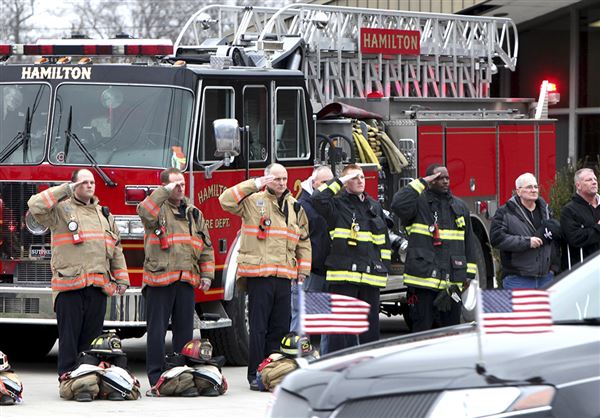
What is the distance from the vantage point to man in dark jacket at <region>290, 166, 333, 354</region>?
11.0m

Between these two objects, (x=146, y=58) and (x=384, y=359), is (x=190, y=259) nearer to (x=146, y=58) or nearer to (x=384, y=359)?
(x=146, y=58)

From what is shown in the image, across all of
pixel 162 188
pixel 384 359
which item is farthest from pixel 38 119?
pixel 384 359

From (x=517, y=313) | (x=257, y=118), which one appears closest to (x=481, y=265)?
(x=257, y=118)

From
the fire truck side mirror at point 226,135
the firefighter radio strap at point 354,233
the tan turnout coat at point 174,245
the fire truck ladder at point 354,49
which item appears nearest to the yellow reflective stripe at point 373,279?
the firefighter radio strap at point 354,233

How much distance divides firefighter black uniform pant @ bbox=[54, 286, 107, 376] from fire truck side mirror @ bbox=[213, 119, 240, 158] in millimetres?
1559

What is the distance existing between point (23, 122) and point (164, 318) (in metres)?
2.27

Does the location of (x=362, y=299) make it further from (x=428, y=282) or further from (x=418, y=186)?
(x=418, y=186)

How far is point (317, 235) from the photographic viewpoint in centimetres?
1105

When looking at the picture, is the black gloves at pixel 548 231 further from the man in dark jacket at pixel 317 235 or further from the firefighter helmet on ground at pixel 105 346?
the firefighter helmet on ground at pixel 105 346

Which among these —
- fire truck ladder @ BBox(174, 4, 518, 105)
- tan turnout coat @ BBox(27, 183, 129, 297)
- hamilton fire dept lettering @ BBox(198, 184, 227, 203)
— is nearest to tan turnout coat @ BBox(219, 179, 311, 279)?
hamilton fire dept lettering @ BBox(198, 184, 227, 203)

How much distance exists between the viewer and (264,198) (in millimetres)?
10898

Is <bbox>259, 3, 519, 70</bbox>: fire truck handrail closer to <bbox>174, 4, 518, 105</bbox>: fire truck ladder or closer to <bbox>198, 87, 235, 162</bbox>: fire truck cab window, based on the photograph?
<bbox>174, 4, 518, 105</bbox>: fire truck ladder

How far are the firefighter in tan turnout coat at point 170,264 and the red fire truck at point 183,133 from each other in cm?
50

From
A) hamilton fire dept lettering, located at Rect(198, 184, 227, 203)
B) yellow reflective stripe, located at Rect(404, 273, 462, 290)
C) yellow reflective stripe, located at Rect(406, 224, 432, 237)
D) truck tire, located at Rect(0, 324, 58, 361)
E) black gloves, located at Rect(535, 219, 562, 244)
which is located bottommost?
truck tire, located at Rect(0, 324, 58, 361)
